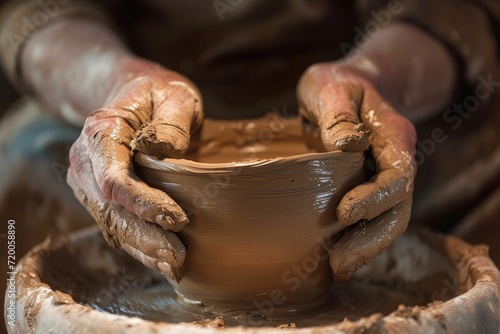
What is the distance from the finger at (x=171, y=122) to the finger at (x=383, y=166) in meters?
0.26

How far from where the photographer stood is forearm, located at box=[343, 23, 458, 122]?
61.9 inches

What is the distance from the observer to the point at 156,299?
48.1 inches

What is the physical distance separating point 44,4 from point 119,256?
688mm

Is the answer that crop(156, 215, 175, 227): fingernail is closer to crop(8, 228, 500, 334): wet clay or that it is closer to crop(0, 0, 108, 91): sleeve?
crop(8, 228, 500, 334): wet clay

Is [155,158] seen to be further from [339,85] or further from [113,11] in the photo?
[113,11]

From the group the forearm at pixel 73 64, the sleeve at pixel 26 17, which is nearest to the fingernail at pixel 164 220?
the forearm at pixel 73 64

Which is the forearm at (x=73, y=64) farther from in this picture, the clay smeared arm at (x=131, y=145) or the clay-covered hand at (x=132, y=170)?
the clay-covered hand at (x=132, y=170)

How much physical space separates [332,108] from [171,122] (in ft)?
0.86

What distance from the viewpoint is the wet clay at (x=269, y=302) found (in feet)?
3.04

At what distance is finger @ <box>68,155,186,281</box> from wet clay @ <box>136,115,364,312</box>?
0.18 feet

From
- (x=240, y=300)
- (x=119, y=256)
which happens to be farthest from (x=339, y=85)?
(x=119, y=256)

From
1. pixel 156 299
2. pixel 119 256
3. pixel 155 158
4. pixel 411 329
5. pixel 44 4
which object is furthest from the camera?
pixel 44 4

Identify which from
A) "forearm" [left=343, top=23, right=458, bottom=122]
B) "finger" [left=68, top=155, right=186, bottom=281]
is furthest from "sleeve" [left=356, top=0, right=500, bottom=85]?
"finger" [left=68, top=155, right=186, bottom=281]

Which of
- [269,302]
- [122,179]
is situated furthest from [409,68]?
[122,179]
